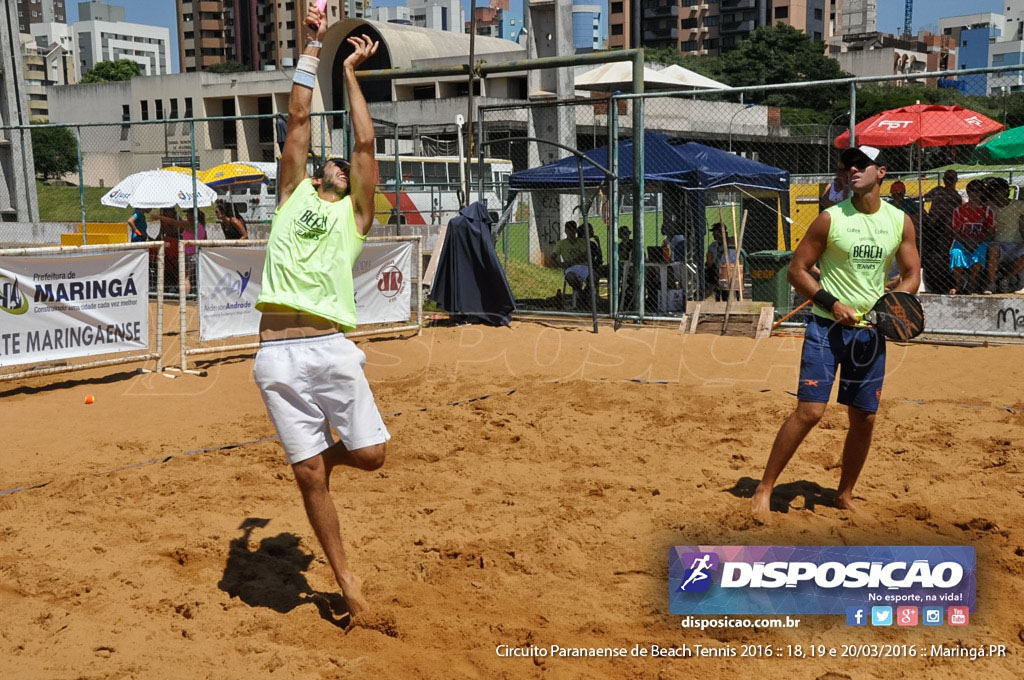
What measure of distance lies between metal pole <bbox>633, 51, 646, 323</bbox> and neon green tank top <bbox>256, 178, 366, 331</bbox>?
8576mm

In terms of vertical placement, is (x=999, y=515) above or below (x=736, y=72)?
below

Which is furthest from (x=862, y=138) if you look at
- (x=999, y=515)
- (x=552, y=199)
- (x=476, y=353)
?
(x=999, y=515)

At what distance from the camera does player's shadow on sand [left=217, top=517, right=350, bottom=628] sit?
4504 millimetres

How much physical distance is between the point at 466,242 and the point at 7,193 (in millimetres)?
22086

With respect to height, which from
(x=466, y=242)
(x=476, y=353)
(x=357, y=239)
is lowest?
(x=476, y=353)

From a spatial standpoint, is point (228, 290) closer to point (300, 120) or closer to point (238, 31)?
point (300, 120)

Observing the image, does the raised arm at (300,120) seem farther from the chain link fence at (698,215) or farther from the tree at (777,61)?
the tree at (777,61)

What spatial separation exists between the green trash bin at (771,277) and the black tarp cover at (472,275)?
3.48 metres

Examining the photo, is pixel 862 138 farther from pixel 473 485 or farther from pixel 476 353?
pixel 473 485

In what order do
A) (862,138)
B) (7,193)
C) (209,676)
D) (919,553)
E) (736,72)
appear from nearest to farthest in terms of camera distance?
1. (209,676)
2. (919,553)
3. (862,138)
4. (7,193)
5. (736,72)

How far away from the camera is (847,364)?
5.36 metres

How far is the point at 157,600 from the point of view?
4.52 meters

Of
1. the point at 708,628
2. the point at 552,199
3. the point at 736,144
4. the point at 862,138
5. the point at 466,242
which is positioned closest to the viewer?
the point at 708,628

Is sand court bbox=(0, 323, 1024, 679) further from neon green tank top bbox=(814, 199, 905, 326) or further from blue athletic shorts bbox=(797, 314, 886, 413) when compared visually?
neon green tank top bbox=(814, 199, 905, 326)
